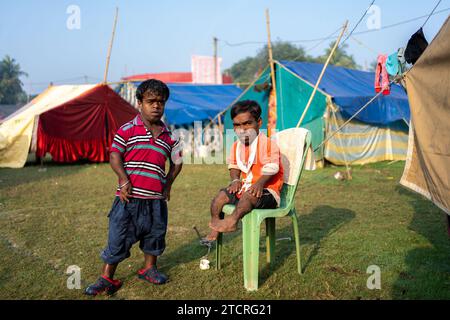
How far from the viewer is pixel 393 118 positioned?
11.7m

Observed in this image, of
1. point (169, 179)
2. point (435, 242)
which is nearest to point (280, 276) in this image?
point (169, 179)

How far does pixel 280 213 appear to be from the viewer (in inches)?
126

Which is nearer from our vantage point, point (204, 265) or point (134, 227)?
point (134, 227)

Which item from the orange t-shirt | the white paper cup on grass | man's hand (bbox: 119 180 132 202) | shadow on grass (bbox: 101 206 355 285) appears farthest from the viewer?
shadow on grass (bbox: 101 206 355 285)

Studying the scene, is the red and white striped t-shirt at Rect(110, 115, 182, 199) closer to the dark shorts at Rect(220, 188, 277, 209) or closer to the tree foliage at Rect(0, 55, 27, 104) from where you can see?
the dark shorts at Rect(220, 188, 277, 209)

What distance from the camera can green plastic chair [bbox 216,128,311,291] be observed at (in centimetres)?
305

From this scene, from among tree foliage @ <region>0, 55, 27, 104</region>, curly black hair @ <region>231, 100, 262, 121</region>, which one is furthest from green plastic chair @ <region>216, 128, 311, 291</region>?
tree foliage @ <region>0, 55, 27, 104</region>

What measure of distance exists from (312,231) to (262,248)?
85cm

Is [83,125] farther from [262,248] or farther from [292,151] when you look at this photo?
[292,151]

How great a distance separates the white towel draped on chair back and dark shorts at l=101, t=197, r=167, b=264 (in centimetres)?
112

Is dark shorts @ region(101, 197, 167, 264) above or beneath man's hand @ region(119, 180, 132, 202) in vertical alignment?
beneath

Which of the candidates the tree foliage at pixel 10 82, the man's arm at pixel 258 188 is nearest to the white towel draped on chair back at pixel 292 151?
the man's arm at pixel 258 188

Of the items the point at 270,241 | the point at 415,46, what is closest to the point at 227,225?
the point at 270,241
